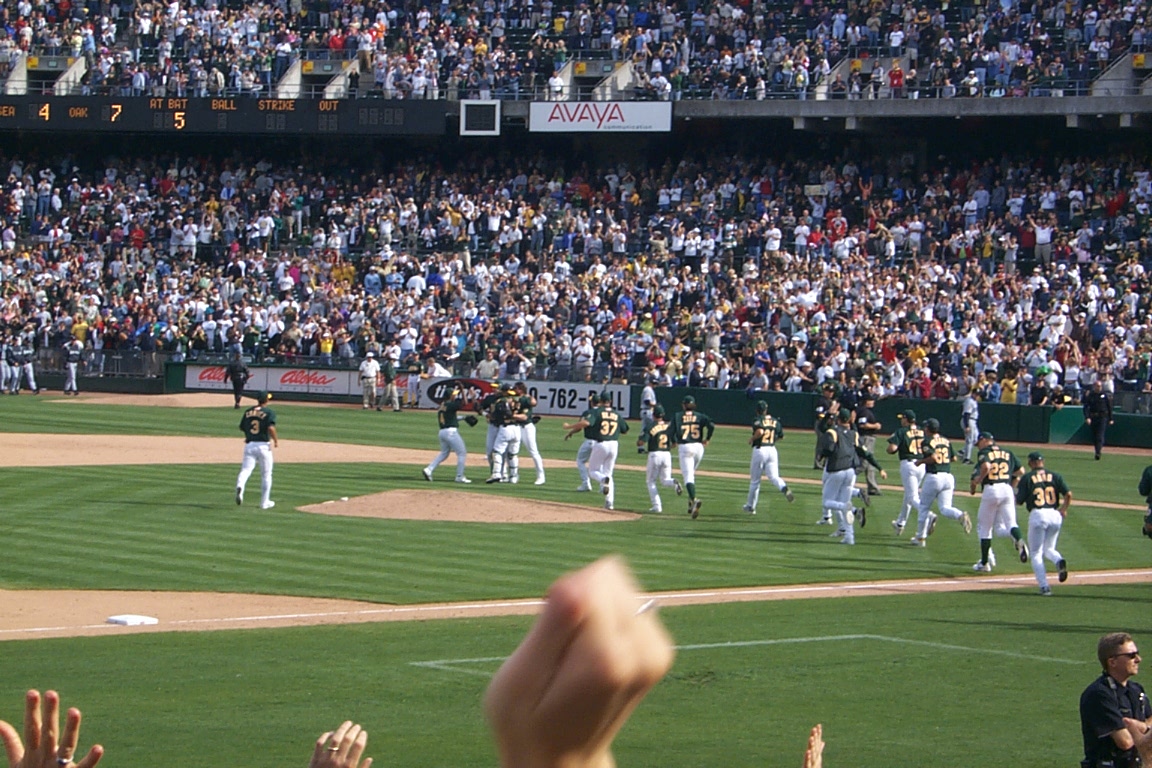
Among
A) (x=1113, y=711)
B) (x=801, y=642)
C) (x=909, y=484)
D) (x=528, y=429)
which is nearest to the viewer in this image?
(x=1113, y=711)

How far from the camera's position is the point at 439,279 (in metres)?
52.4

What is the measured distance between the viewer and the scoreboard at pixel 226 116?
5556cm

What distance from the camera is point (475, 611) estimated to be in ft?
58.5

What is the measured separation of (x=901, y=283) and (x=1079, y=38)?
35.8 ft

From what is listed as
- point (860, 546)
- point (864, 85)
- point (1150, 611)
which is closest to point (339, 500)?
point (860, 546)

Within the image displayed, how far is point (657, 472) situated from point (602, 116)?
93.6 ft

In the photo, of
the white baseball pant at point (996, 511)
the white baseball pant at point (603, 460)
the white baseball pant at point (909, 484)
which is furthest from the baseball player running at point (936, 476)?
the white baseball pant at point (603, 460)

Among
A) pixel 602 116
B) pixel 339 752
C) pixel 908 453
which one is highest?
pixel 602 116

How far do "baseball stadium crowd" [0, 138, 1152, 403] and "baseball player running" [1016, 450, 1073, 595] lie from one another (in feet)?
68.9

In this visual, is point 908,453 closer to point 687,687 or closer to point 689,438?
point 689,438

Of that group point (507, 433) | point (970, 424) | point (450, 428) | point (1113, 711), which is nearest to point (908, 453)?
point (507, 433)

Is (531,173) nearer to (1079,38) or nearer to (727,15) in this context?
(727,15)

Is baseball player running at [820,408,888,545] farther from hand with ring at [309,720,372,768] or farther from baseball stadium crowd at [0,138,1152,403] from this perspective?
hand with ring at [309,720,372,768]

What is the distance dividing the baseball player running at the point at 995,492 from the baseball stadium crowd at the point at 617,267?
1893 centimetres
